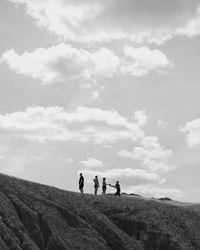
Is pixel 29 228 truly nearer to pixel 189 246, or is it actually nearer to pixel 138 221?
pixel 138 221

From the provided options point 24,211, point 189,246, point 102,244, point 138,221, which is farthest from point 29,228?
point 189,246

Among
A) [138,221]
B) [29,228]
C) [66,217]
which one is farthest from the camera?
[138,221]

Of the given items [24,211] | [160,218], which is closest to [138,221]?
[160,218]

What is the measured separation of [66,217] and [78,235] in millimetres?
2423

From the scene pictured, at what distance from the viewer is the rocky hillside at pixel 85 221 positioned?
46.4m

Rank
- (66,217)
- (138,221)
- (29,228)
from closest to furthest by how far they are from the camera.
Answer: (29,228)
(66,217)
(138,221)

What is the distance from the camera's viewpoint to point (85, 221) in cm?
5128

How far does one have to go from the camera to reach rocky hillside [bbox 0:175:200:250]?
46375 mm

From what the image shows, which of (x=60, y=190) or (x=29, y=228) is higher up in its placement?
(x=60, y=190)

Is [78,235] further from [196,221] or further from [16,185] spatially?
[196,221]

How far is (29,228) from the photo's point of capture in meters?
46.7

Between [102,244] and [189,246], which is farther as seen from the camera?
[189,246]

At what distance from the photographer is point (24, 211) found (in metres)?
48.1

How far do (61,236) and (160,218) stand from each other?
1204 cm
